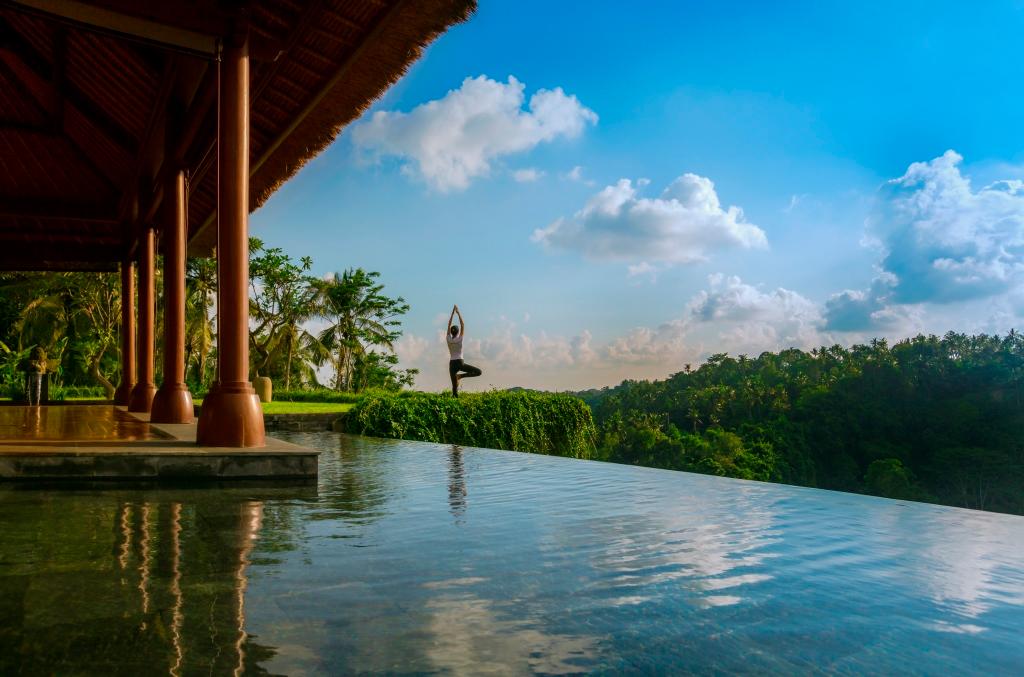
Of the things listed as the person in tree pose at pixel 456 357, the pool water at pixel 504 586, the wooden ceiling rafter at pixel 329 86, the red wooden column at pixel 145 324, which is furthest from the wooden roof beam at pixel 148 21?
the person in tree pose at pixel 456 357

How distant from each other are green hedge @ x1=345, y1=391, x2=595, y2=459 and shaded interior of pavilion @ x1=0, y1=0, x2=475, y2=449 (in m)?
3.38

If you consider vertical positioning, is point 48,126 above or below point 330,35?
above

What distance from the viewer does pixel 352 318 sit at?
32.9m

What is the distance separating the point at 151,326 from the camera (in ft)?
37.8

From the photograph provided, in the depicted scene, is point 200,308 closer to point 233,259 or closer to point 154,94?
point 154,94

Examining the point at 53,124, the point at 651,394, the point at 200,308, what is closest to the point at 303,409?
the point at 53,124

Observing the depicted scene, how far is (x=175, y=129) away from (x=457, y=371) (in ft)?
23.5

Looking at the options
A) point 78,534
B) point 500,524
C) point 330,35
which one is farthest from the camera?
point 330,35

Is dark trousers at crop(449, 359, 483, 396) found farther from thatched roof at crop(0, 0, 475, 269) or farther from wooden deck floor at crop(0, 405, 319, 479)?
wooden deck floor at crop(0, 405, 319, 479)

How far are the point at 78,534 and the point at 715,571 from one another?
2.34 metres

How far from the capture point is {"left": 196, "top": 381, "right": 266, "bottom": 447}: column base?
5.11 meters

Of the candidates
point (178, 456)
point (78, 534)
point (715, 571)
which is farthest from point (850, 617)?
point (178, 456)

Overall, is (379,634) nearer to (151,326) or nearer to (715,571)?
(715,571)

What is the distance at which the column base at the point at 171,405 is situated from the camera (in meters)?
8.25
